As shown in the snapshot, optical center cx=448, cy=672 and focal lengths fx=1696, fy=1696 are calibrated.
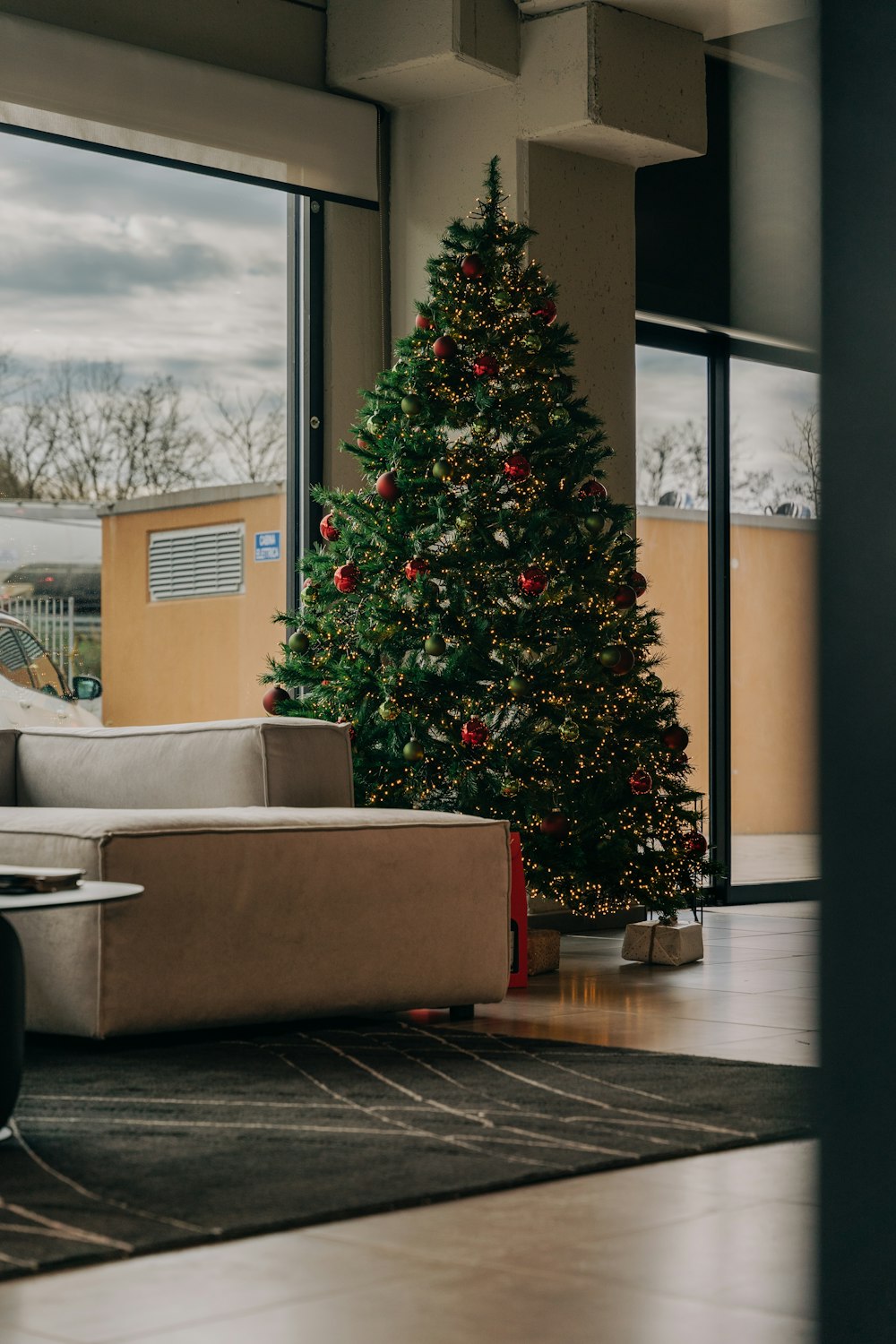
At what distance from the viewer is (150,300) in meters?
6.52

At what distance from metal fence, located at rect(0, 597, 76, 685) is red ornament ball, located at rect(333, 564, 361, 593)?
47.9 inches

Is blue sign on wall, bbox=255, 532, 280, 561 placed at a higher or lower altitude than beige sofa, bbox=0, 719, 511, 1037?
higher

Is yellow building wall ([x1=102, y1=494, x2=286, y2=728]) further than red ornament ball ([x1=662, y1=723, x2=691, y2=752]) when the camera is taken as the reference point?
Yes

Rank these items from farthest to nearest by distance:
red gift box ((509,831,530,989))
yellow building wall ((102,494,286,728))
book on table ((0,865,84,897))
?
yellow building wall ((102,494,286,728)), red gift box ((509,831,530,989)), book on table ((0,865,84,897))

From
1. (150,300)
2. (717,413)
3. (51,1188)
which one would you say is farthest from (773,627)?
(717,413)

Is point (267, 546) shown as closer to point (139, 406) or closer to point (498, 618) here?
point (139, 406)

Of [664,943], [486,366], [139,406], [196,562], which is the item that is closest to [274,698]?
[196,562]

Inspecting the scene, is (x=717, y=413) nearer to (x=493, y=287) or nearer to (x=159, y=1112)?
(x=493, y=287)

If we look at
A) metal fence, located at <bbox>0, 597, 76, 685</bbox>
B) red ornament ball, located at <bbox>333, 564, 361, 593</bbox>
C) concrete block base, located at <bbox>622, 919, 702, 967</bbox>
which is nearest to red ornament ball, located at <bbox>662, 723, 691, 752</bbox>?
concrete block base, located at <bbox>622, 919, 702, 967</bbox>

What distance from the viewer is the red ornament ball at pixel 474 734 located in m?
5.47

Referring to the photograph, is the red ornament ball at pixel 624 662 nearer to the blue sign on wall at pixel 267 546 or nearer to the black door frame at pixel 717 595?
the blue sign on wall at pixel 267 546

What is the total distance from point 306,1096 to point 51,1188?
0.81m

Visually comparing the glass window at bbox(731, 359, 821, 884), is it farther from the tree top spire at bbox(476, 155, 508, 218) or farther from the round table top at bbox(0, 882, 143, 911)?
the tree top spire at bbox(476, 155, 508, 218)

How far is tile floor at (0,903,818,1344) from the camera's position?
176 cm
